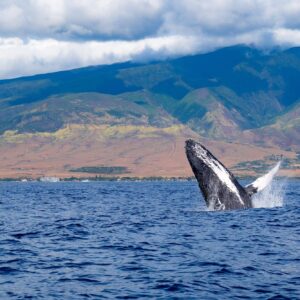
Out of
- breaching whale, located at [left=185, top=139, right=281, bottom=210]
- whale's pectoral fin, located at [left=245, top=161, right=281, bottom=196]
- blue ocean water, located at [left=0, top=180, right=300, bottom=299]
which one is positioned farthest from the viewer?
whale's pectoral fin, located at [left=245, top=161, right=281, bottom=196]

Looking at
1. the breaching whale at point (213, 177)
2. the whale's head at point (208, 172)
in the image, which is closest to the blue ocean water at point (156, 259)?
the breaching whale at point (213, 177)

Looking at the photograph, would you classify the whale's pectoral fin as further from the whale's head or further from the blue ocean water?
the blue ocean water

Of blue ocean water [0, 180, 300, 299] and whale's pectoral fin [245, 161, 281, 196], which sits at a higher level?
whale's pectoral fin [245, 161, 281, 196]

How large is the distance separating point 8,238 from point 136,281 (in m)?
13.3

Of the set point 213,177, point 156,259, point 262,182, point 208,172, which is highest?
point 208,172

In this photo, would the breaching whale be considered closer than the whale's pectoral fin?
Yes

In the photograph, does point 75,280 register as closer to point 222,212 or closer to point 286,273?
point 286,273

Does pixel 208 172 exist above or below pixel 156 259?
above

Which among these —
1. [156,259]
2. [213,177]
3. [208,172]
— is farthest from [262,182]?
[156,259]

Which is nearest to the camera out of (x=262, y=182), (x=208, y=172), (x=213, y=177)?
(x=208, y=172)

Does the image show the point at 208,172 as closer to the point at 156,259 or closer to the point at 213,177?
the point at 213,177

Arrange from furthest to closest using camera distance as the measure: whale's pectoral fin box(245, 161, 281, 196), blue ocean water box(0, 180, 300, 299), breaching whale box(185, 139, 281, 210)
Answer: whale's pectoral fin box(245, 161, 281, 196)
breaching whale box(185, 139, 281, 210)
blue ocean water box(0, 180, 300, 299)

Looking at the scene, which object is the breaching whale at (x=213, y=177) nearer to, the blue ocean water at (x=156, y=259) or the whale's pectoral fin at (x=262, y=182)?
the whale's pectoral fin at (x=262, y=182)

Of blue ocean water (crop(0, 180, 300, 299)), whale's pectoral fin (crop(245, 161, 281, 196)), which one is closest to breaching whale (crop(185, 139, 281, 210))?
whale's pectoral fin (crop(245, 161, 281, 196))
